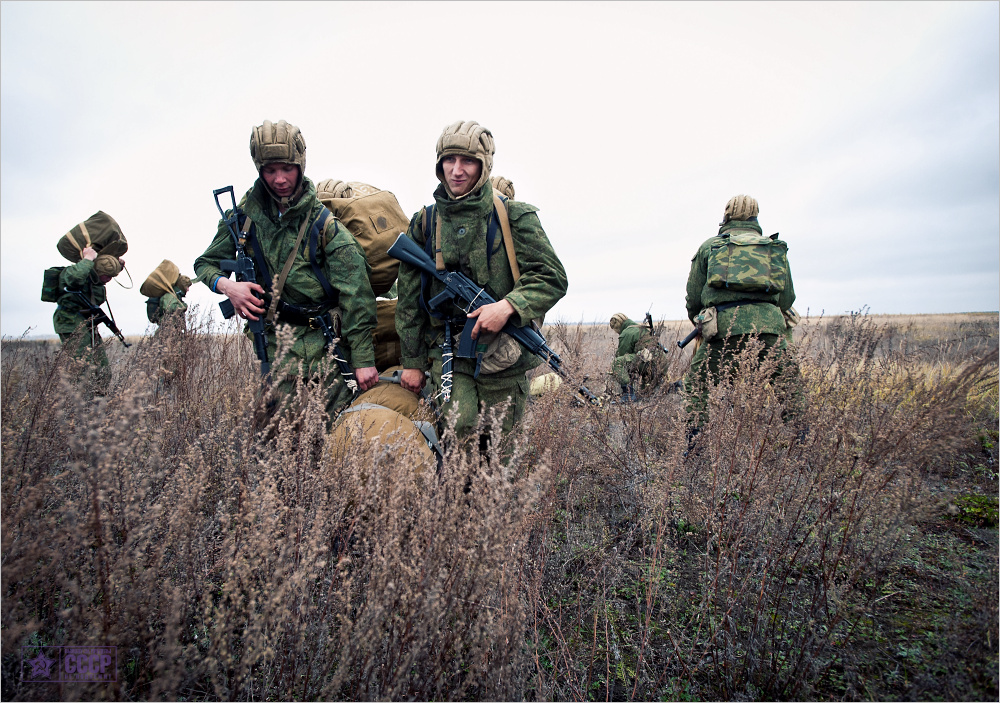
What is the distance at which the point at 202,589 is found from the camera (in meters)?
1.32

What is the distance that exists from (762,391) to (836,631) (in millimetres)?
925

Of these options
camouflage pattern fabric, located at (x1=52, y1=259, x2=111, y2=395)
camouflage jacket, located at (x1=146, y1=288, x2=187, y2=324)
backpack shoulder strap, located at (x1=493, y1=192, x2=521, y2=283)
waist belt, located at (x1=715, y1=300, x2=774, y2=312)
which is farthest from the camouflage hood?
camouflage jacket, located at (x1=146, y1=288, x2=187, y2=324)

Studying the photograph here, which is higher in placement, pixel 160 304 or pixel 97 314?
pixel 160 304

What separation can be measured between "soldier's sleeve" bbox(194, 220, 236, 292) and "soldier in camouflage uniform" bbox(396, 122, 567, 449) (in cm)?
111

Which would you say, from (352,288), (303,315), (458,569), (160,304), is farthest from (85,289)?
(458,569)

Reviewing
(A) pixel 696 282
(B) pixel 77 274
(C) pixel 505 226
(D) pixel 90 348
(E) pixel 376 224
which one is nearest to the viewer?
(C) pixel 505 226

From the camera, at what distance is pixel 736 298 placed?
3.86 m

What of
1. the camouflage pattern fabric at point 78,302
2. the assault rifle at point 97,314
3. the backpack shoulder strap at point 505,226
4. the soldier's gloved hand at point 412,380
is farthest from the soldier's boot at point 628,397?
the assault rifle at point 97,314

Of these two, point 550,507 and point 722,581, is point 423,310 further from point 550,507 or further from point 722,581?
point 722,581

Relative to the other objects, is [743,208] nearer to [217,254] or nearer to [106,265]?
[217,254]

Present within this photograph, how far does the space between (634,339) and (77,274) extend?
5.82 meters

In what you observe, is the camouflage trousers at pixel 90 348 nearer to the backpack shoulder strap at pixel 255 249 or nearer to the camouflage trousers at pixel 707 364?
the backpack shoulder strap at pixel 255 249

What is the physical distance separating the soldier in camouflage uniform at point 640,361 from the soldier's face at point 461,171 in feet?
9.42

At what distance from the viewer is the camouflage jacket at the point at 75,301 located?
478 cm
